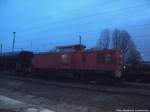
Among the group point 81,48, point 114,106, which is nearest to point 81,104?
point 114,106

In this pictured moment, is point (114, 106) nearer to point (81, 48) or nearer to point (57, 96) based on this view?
point (57, 96)

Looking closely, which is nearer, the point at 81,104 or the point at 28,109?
the point at 28,109

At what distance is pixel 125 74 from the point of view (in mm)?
33812

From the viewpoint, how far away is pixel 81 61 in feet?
105

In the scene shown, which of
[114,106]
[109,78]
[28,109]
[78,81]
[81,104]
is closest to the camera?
[28,109]

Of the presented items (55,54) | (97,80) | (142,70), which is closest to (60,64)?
(55,54)

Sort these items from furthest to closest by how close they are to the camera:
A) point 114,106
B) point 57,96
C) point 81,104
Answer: point 57,96 < point 81,104 < point 114,106

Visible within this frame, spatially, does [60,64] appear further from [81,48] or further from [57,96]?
[57,96]

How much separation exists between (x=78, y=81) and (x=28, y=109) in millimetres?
17549

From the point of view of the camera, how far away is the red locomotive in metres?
29.6

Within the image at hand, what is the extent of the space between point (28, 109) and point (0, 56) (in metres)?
37.9

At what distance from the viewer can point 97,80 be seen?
3005cm

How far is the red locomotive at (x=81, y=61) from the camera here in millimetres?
29578

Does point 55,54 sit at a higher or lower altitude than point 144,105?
higher
